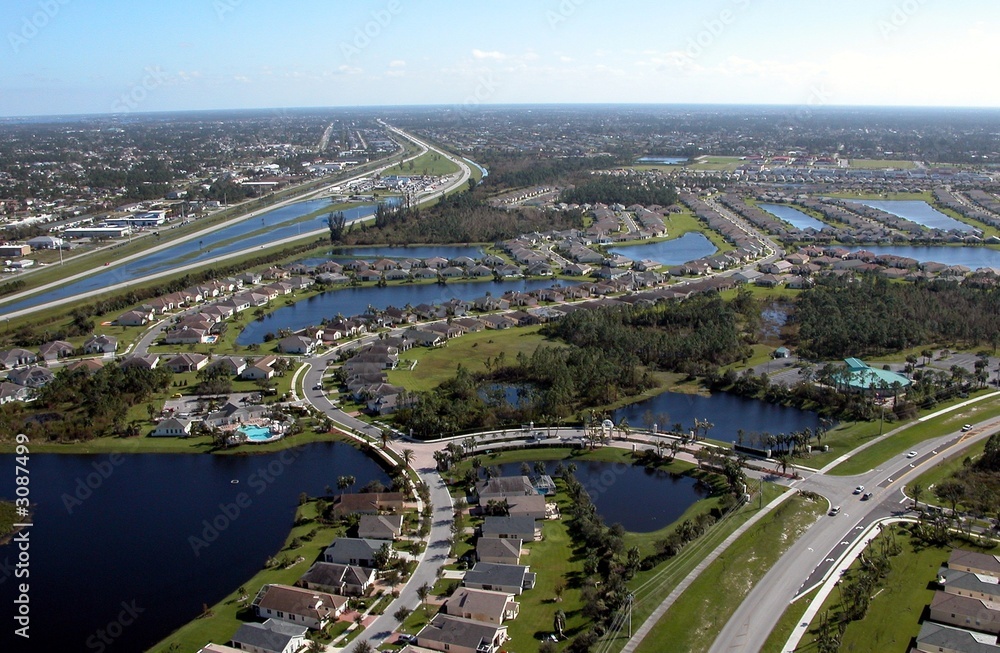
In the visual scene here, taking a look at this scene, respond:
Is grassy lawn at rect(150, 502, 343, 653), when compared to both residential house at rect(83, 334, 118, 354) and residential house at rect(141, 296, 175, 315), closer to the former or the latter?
residential house at rect(83, 334, 118, 354)

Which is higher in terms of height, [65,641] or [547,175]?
[547,175]

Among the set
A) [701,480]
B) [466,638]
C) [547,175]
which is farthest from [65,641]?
[547,175]

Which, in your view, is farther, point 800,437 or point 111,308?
point 111,308

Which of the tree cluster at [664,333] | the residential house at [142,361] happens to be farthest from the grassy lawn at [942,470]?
the residential house at [142,361]

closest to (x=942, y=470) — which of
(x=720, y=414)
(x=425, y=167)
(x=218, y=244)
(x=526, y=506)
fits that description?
(x=720, y=414)

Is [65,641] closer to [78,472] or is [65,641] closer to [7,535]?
[7,535]

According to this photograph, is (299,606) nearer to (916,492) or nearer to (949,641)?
(949,641)

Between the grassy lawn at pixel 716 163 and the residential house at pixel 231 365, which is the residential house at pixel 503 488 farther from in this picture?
the grassy lawn at pixel 716 163
